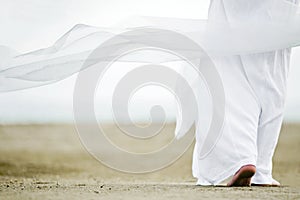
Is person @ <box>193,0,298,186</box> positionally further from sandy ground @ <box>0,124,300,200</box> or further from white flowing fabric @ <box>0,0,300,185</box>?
sandy ground @ <box>0,124,300,200</box>

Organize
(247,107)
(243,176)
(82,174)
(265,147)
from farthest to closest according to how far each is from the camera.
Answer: (82,174) < (265,147) < (247,107) < (243,176)

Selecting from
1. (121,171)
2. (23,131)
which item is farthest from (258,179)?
(23,131)

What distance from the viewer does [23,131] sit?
36.4 feet

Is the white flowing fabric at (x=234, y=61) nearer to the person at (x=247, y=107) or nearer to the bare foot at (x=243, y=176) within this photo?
the person at (x=247, y=107)

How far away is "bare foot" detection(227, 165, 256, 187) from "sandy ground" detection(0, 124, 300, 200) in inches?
3.5

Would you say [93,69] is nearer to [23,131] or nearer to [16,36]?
[16,36]

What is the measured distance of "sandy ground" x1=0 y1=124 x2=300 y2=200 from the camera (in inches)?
133

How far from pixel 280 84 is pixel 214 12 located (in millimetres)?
585

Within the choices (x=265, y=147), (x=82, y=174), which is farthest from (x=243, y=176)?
(x=82, y=174)

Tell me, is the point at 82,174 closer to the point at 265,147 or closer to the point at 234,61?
the point at 265,147

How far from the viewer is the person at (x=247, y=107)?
3.83 metres

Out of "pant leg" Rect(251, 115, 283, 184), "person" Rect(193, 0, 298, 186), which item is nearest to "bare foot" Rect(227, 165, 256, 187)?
"person" Rect(193, 0, 298, 186)

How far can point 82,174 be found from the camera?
6719 millimetres

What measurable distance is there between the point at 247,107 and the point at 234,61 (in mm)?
288
